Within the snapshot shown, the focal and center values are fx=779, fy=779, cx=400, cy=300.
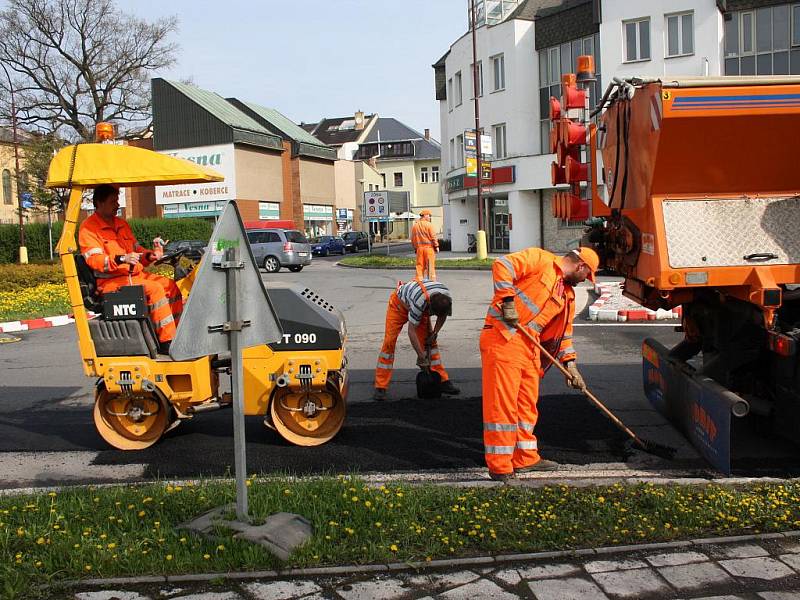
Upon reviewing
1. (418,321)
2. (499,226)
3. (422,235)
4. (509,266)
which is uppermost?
(499,226)

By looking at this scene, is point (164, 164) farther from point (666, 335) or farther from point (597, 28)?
point (597, 28)

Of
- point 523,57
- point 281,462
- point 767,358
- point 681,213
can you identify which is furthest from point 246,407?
point 523,57

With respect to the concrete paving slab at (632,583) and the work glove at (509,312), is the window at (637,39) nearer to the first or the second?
the work glove at (509,312)

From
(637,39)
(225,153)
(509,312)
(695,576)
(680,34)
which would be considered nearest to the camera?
(695,576)

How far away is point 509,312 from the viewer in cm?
501

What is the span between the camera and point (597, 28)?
3183cm

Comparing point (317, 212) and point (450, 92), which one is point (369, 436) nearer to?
point (450, 92)

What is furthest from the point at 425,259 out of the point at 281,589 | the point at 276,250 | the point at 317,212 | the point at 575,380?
the point at 317,212

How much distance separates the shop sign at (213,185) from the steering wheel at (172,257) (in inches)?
1681

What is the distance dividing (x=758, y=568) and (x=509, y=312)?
2.02 meters

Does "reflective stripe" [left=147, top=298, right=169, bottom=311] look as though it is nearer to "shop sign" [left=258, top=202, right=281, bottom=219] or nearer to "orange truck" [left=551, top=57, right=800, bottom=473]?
"orange truck" [left=551, top=57, right=800, bottom=473]

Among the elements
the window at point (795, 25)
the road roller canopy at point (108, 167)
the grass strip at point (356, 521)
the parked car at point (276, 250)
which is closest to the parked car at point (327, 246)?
the parked car at point (276, 250)

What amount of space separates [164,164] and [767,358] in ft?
15.2

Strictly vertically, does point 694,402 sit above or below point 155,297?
below
